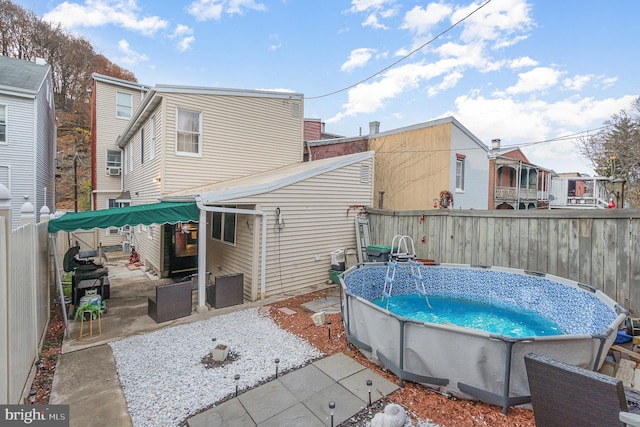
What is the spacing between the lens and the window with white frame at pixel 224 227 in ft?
27.2

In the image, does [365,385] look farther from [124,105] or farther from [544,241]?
[124,105]

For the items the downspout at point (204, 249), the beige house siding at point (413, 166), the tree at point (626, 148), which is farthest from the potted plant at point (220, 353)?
the tree at point (626, 148)

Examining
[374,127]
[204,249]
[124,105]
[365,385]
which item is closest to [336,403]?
[365,385]

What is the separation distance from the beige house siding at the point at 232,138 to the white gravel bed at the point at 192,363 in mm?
4906

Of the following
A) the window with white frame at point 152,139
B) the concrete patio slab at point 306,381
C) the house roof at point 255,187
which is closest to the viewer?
the concrete patio slab at point 306,381

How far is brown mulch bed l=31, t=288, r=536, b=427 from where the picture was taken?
3.16 m

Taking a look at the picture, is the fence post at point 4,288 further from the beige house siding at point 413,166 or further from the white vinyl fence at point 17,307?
the beige house siding at point 413,166

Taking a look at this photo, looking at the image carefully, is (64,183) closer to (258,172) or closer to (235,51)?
(235,51)

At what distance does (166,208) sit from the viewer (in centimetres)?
606

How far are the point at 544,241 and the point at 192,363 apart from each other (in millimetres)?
7152

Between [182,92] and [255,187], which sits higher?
[182,92]

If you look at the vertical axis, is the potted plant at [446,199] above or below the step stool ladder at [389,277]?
above

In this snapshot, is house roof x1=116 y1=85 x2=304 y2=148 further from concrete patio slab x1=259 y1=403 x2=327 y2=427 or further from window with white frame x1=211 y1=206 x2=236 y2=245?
concrete patio slab x1=259 y1=403 x2=327 y2=427

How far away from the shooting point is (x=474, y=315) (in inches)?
276
